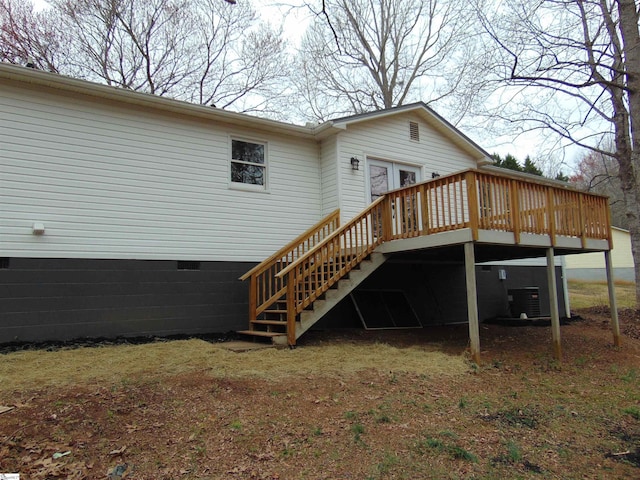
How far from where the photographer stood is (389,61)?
2036 cm

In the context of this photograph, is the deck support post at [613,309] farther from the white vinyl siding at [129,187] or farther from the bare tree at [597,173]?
the bare tree at [597,173]

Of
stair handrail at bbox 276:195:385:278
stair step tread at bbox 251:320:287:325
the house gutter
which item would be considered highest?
the house gutter

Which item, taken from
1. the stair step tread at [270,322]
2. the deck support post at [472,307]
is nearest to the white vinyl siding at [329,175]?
the stair step tread at [270,322]

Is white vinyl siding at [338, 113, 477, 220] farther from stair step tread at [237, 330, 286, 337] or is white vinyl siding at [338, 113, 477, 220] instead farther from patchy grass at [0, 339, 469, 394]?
patchy grass at [0, 339, 469, 394]

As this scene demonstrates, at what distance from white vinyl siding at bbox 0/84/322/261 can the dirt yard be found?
1.91 meters

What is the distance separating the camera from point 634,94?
1038cm

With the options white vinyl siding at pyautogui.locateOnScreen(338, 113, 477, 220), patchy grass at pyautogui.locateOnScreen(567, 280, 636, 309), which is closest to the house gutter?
white vinyl siding at pyautogui.locateOnScreen(338, 113, 477, 220)

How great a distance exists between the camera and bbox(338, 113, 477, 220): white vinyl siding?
934 centimetres

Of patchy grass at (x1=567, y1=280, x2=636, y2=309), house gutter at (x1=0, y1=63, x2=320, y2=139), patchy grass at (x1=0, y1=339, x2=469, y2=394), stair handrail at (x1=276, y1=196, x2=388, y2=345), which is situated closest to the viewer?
patchy grass at (x1=0, y1=339, x2=469, y2=394)

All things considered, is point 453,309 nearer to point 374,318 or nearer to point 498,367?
point 374,318

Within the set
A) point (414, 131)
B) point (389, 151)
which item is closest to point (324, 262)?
point (389, 151)

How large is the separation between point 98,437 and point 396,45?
20304mm

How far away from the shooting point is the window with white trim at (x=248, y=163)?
8.76 metres

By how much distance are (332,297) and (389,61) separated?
1634cm
